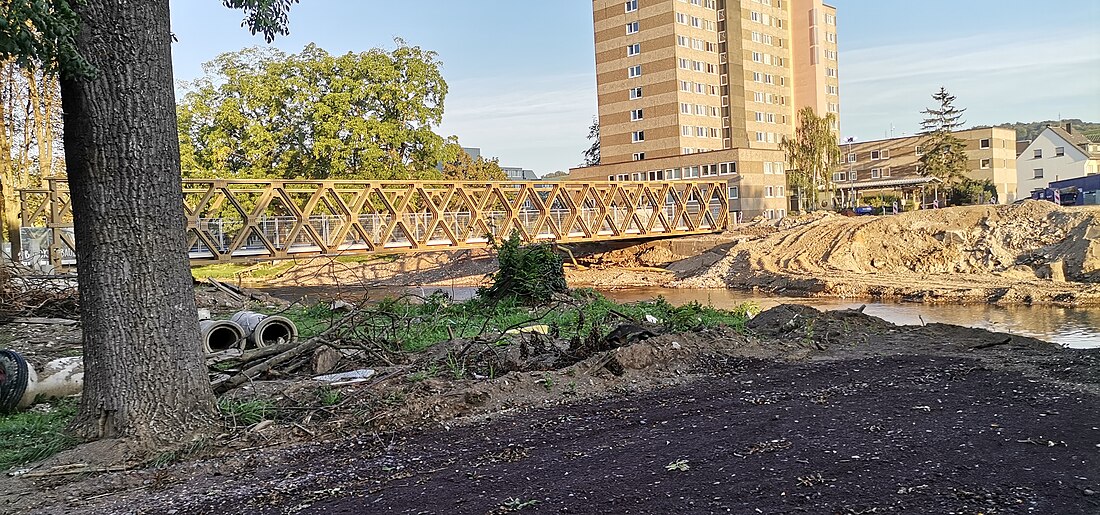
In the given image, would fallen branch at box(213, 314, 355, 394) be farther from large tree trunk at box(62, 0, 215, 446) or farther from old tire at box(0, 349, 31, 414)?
old tire at box(0, 349, 31, 414)

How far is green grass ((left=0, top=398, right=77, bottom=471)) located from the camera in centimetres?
604

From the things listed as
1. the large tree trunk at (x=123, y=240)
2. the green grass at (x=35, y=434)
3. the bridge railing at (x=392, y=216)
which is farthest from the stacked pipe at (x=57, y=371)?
the bridge railing at (x=392, y=216)

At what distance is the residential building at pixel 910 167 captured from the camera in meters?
74.4

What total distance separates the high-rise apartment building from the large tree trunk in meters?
50.6

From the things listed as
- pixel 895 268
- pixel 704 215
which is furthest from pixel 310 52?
pixel 895 268

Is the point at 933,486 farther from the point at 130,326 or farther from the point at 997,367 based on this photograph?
the point at 130,326

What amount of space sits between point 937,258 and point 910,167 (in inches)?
2262

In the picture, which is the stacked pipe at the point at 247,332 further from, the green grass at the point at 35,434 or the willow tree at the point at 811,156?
the willow tree at the point at 811,156

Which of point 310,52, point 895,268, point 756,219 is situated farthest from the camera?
point 756,219

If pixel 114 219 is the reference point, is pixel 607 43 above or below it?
above

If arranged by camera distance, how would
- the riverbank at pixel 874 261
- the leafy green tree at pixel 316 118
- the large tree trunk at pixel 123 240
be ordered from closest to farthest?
the large tree trunk at pixel 123 240 → the riverbank at pixel 874 261 → the leafy green tree at pixel 316 118

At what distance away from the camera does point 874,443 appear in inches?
220

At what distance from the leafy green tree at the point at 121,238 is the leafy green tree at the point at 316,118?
34.7m

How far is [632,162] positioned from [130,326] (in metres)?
55.5
